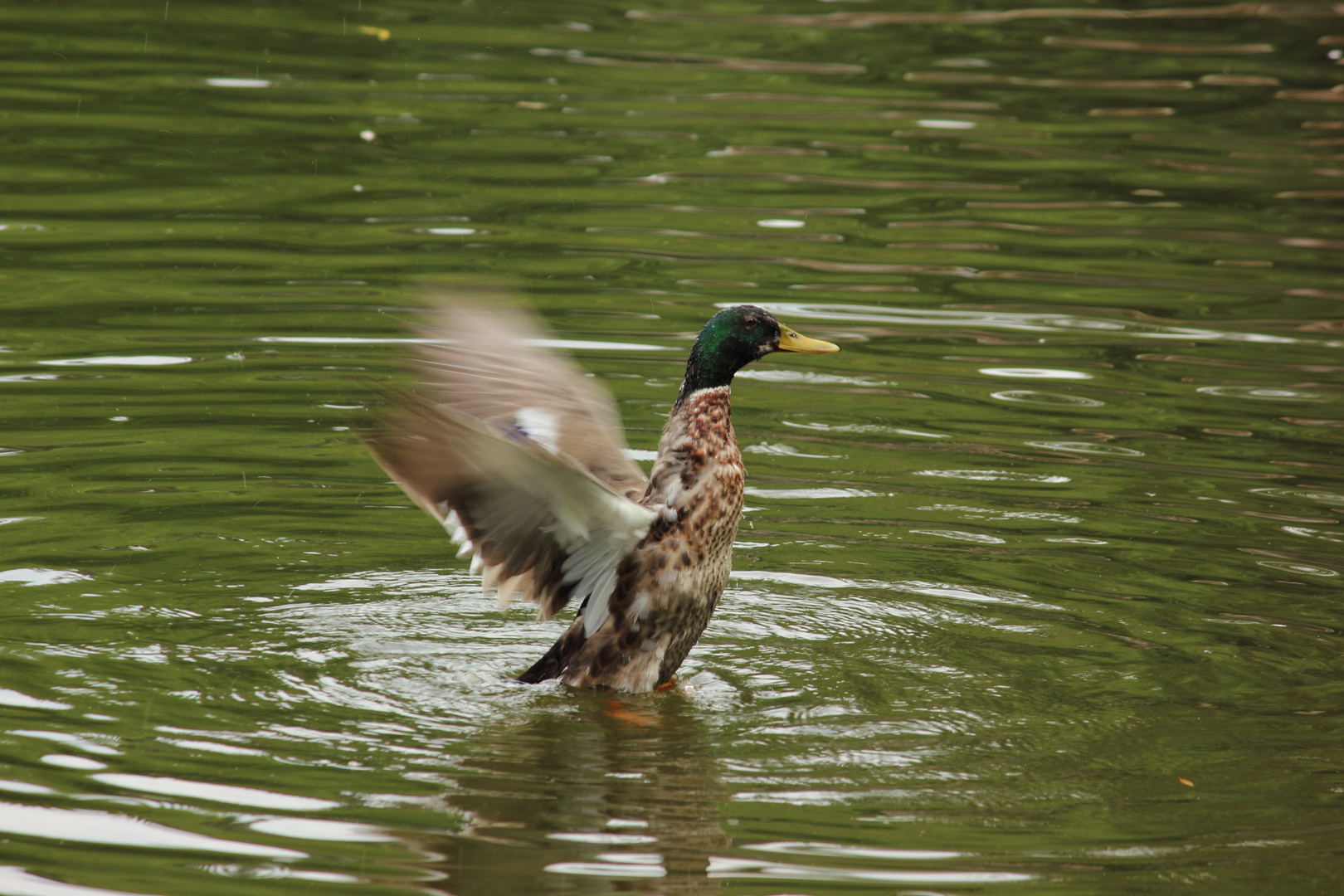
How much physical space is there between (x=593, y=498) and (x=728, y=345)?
1.02 meters

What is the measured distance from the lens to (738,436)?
885 centimetres

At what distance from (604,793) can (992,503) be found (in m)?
3.32

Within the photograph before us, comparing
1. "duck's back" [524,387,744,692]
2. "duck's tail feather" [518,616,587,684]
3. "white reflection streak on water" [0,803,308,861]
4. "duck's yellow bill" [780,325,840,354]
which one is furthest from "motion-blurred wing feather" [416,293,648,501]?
"white reflection streak on water" [0,803,308,861]

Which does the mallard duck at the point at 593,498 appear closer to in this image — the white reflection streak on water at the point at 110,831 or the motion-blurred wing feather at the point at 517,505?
the motion-blurred wing feather at the point at 517,505

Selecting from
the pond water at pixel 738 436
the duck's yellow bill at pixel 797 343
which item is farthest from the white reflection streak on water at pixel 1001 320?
the duck's yellow bill at pixel 797 343

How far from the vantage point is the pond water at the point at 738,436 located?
5016mm

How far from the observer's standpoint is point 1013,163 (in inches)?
545

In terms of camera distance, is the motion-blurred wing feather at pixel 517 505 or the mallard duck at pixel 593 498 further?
the mallard duck at pixel 593 498

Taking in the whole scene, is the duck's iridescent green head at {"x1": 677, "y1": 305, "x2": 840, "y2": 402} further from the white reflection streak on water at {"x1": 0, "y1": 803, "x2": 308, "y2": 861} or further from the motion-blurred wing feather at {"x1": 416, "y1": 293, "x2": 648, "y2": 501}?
the white reflection streak on water at {"x1": 0, "y1": 803, "x2": 308, "y2": 861}

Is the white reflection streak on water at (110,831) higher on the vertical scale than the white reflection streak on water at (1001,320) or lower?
lower

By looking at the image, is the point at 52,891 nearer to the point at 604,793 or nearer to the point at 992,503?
the point at 604,793

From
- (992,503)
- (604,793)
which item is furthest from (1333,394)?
(604,793)

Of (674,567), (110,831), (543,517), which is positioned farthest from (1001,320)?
(110,831)

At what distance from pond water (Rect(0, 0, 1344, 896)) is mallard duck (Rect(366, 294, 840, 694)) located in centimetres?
27
